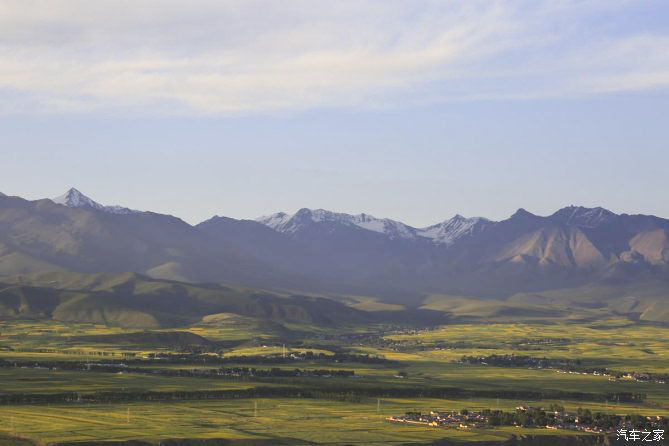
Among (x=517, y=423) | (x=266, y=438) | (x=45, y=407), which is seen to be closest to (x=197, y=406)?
(x=45, y=407)

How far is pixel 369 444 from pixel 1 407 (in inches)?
2519

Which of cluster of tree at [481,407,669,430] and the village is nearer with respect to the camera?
the village

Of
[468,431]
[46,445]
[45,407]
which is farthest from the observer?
[45,407]

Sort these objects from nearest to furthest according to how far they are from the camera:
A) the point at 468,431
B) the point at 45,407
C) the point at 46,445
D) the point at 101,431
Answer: the point at 46,445, the point at 101,431, the point at 468,431, the point at 45,407

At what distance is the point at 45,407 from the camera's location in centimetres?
18938

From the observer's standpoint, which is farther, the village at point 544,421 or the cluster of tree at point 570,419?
the cluster of tree at point 570,419

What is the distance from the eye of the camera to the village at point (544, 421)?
183m

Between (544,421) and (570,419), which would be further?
(570,419)

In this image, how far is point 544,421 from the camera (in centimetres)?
18762

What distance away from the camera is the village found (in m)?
183

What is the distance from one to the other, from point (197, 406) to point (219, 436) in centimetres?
3652

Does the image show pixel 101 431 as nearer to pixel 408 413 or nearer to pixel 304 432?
pixel 304 432

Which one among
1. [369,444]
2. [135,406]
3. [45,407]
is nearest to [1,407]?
[45,407]

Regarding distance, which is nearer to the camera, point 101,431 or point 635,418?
point 101,431
